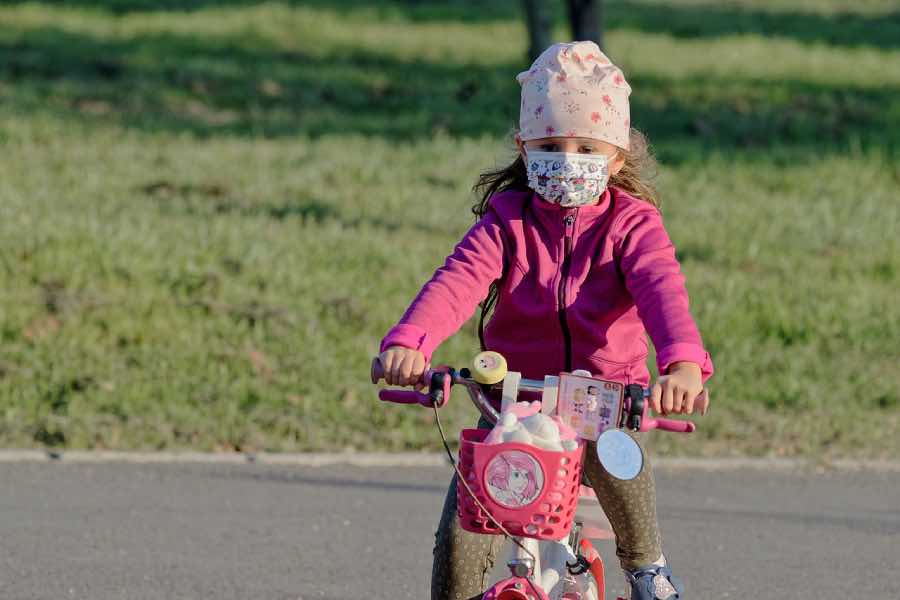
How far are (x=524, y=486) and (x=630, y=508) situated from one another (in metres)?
0.71

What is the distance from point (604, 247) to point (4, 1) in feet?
75.7

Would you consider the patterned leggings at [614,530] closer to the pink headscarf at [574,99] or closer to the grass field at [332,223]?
the pink headscarf at [574,99]

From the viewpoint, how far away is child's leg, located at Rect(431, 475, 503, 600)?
340 centimetres

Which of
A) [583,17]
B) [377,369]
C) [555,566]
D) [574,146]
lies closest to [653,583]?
[555,566]

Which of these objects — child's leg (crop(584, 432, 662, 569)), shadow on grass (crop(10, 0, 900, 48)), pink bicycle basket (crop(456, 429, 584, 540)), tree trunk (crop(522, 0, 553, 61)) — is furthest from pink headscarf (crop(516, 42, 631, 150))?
shadow on grass (crop(10, 0, 900, 48))

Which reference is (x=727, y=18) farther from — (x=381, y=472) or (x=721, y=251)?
(x=381, y=472)

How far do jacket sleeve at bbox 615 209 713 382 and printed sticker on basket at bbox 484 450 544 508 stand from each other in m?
0.46

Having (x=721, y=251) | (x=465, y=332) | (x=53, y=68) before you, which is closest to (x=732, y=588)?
(x=465, y=332)

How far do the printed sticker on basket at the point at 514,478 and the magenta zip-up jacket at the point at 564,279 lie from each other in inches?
22.4

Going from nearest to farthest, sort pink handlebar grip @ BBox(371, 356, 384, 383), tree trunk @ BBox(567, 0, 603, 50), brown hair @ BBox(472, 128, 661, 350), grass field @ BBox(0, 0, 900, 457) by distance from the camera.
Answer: pink handlebar grip @ BBox(371, 356, 384, 383), brown hair @ BBox(472, 128, 661, 350), grass field @ BBox(0, 0, 900, 457), tree trunk @ BBox(567, 0, 603, 50)

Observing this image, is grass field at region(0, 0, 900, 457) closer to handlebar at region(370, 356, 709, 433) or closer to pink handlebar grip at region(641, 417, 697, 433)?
handlebar at region(370, 356, 709, 433)

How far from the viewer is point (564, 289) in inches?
137

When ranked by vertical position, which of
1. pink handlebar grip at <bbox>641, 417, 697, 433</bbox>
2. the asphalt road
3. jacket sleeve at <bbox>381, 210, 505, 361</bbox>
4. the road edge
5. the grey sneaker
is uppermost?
jacket sleeve at <bbox>381, 210, 505, 361</bbox>

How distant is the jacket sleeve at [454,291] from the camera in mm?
3238
